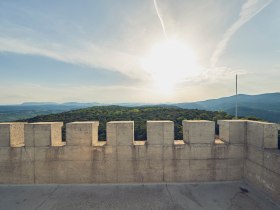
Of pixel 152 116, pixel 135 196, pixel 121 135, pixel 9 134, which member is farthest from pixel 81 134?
pixel 152 116

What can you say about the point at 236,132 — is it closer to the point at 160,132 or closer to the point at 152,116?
the point at 160,132

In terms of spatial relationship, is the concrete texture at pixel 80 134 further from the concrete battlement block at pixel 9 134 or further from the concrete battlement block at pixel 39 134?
the concrete battlement block at pixel 9 134

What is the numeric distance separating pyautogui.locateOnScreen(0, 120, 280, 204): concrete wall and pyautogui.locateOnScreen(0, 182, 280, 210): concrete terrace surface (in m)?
0.25

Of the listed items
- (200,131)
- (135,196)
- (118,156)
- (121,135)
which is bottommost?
(135,196)

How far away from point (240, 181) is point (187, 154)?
1.81 metres

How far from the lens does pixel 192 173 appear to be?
18.2 ft

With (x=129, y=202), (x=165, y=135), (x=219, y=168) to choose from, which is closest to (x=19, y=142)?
(x=129, y=202)

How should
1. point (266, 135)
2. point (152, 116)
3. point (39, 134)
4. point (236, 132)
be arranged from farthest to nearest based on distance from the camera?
point (152, 116) → point (236, 132) → point (39, 134) → point (266, 135)

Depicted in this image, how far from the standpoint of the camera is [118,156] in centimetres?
549

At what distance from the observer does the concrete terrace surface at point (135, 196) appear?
4309 mm

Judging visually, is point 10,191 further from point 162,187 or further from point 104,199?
point 162,187

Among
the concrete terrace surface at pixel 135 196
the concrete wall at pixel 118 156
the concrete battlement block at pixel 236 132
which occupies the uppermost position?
the concrete battlement block at pixel 236 132

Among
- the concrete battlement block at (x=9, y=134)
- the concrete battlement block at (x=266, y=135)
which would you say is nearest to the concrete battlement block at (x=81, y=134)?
the concrete battlement block at (x=9, y=134)

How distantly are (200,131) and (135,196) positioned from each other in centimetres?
263
